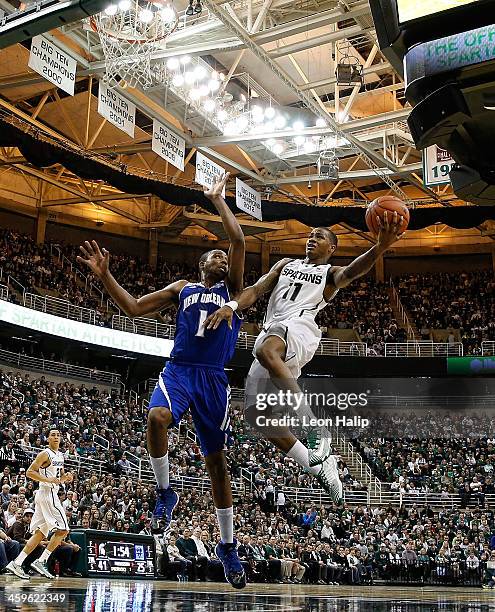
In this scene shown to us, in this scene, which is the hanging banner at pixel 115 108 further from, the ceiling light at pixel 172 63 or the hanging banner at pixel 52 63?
the hanging banner at pixel 52 63

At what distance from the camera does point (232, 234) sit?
6070 mm

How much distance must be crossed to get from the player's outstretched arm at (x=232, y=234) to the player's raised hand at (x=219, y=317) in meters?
0.37

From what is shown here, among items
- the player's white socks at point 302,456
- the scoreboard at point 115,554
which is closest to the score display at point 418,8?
the player's white socks at point 302,456

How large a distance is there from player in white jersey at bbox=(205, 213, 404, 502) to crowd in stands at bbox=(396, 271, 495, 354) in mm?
24746

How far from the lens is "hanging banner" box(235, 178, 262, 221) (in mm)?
22062

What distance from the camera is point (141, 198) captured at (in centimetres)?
3173

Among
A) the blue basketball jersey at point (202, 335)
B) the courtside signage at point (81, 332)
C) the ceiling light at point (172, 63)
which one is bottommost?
the blue basketball jersey at point (202, 335)

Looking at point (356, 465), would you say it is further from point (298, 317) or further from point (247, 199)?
point (298, 317)

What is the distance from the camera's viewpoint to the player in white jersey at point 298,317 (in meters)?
6.16

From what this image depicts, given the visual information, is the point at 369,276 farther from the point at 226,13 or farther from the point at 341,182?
the point at 226,13

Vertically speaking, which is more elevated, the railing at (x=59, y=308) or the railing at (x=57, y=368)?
the railing at (x=59, y=308)

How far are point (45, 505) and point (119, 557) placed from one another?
3.34m

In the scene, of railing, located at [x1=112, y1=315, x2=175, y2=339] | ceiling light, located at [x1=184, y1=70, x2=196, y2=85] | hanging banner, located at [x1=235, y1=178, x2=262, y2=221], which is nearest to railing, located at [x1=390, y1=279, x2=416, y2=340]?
railing, located at [x1=112, y1=315, x2=175, y2=339]

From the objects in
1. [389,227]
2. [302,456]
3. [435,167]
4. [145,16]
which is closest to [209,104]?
[145,16]
